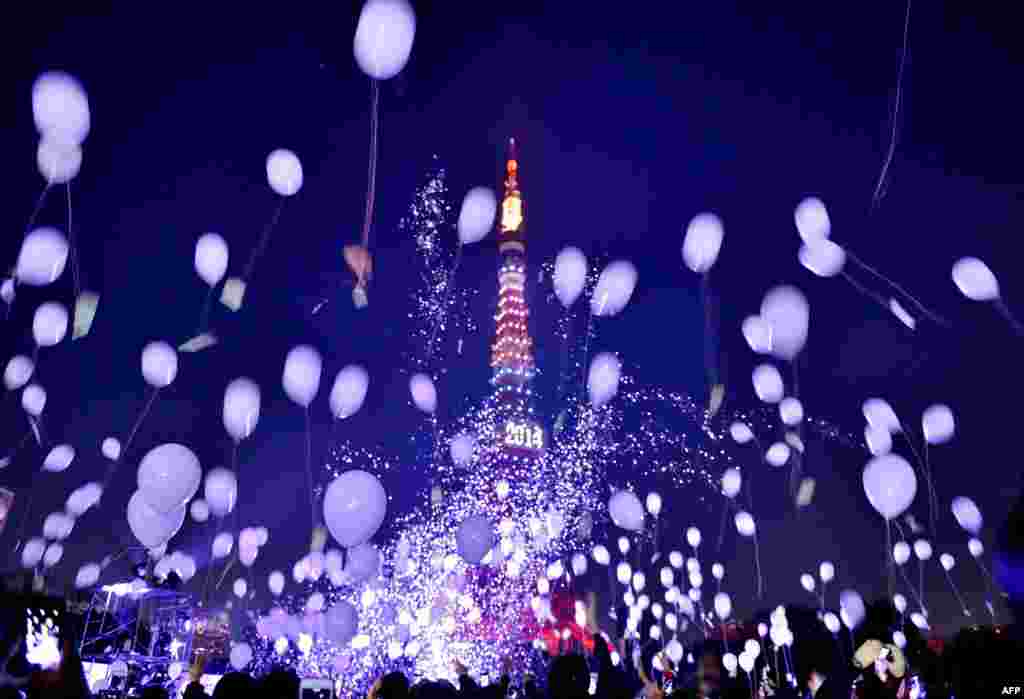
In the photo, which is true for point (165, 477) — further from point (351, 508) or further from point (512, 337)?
point (512, 337)

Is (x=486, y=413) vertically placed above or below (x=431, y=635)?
above

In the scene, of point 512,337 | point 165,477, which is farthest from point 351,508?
point 512,337

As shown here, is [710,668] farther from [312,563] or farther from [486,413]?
[486,413]

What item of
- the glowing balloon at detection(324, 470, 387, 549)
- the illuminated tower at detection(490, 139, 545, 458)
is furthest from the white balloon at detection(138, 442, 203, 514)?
the illuminated tower at detection(490, 139, 545, 458)

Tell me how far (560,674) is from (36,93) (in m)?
6.71

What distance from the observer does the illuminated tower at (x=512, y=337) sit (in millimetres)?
72438

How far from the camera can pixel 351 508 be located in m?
8.71

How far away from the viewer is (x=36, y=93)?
21.6ft

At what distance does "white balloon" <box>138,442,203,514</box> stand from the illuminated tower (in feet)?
208

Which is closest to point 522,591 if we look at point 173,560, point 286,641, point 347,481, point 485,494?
point 485,494

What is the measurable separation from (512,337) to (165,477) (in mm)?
63646

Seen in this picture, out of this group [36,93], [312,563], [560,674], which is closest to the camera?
[560,674]

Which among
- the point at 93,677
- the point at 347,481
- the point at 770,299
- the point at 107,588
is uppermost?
the point at 770,299

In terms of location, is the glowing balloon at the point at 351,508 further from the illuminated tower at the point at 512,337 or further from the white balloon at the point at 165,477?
the illuminated tower at the point at 512,337
